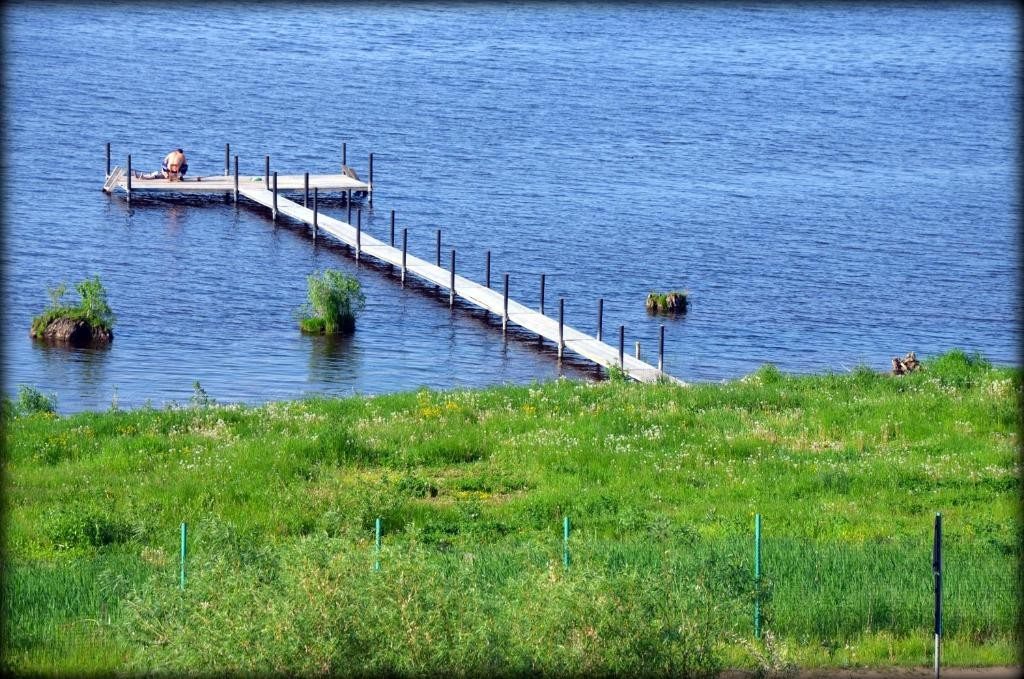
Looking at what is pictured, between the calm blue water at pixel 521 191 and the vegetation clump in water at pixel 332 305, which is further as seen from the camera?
the vegetation clump in water at pixel 332 305

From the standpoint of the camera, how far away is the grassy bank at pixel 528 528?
13703 millimetres

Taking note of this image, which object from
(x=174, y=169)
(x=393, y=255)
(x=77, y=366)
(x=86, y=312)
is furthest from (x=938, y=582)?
(x=174, y=169)

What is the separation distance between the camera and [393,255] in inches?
2240

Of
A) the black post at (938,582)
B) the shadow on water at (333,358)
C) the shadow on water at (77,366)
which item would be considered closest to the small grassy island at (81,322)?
the shadow on water at (77,366)

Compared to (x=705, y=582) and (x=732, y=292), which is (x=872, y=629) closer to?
(x=705, y=582)

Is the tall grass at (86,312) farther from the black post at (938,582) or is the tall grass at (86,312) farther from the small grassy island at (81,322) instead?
the black post at (938,582)

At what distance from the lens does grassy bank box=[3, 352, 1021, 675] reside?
13703 mm

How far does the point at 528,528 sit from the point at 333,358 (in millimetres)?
24305

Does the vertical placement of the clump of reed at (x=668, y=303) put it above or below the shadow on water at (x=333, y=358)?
above

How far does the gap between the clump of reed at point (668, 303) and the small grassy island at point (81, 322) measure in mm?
18458

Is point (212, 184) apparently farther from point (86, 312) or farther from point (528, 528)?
point (528, 528)

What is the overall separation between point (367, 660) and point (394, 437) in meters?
14.2

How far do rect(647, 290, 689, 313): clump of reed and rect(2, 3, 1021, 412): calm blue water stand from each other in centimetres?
64

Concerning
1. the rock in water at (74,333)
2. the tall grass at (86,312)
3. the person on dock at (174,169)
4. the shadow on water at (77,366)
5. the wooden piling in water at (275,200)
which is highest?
the person on dock at (174,169)
